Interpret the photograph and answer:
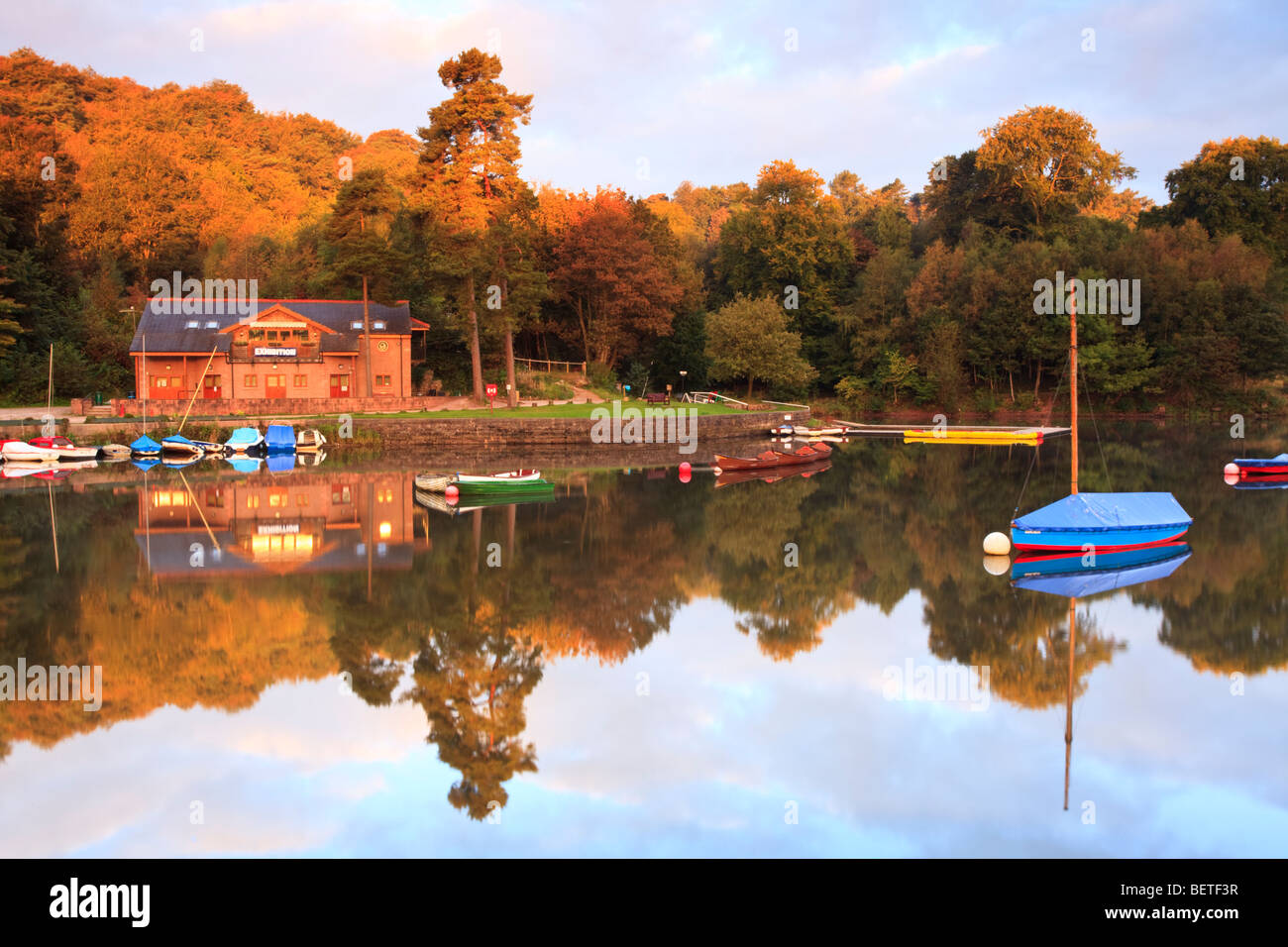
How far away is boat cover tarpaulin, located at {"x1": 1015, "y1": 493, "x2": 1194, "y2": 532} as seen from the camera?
2070 cm

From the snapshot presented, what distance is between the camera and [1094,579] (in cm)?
1919

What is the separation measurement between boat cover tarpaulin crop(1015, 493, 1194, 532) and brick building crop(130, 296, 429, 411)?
122ft

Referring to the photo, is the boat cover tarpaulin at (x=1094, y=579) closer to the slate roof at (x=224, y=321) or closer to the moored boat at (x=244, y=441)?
the moored boat at (x=244, y=441)

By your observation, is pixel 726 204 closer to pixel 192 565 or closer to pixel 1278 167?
pixel 1278 167

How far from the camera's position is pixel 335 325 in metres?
55.2

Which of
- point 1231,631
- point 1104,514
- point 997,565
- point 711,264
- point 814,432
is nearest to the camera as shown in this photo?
point 1231,631

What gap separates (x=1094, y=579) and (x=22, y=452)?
3796 cm

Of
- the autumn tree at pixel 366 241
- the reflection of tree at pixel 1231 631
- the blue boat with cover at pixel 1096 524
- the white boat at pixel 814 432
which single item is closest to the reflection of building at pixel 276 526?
the blue boat with cover at pixel 1096 524

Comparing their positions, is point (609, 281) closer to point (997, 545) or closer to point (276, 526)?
point (276, 526)

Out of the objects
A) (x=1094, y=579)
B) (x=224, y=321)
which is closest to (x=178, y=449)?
(x=224, y=321)

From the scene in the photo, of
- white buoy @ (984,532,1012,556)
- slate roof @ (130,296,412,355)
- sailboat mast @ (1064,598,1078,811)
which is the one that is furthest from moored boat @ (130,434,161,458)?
sailboat mast @ (1064,598,1078,811)

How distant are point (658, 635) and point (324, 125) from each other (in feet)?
325

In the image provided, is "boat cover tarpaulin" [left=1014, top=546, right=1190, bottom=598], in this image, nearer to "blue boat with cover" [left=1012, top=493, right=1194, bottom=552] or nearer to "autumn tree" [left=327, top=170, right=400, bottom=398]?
"blue boat with cover" [left=1012, top=493, right=1194, bottom=552]
